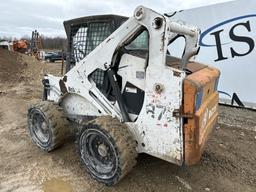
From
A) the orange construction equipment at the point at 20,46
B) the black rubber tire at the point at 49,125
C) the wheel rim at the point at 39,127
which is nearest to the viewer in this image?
the black rubber tire at the point at 49,125

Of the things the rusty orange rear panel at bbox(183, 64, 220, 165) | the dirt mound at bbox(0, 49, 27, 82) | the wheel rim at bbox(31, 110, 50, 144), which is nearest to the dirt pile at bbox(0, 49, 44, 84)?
the dirt mound at bbox(0, 49, 27, 82)

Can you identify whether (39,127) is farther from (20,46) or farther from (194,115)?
(20,46)

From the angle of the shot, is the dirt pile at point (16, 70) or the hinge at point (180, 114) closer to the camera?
the hinge at point (180, 114)

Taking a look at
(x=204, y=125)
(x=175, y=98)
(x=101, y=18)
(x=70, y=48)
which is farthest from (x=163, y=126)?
(x=70, y=48)

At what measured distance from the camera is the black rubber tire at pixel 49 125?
4121 mm

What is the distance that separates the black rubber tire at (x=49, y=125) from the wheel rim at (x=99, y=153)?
60cm

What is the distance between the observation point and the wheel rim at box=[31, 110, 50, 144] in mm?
4363

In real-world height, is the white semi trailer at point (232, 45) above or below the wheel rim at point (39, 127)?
above

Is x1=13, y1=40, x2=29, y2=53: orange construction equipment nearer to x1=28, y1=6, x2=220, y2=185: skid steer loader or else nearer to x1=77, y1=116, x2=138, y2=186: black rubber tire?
x1=28, y1=6, x2=220, y2=185: skid steer loader

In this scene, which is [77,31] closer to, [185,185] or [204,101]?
[204,101]

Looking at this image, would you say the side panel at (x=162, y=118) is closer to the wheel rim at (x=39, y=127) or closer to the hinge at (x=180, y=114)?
the hinge at (x=180, y=114)

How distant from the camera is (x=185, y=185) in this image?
144 inches

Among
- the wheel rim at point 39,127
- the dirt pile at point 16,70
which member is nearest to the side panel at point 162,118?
the wheel rim at point 39,127

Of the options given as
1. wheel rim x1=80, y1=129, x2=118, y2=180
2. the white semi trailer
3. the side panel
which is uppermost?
the white semi trailer
